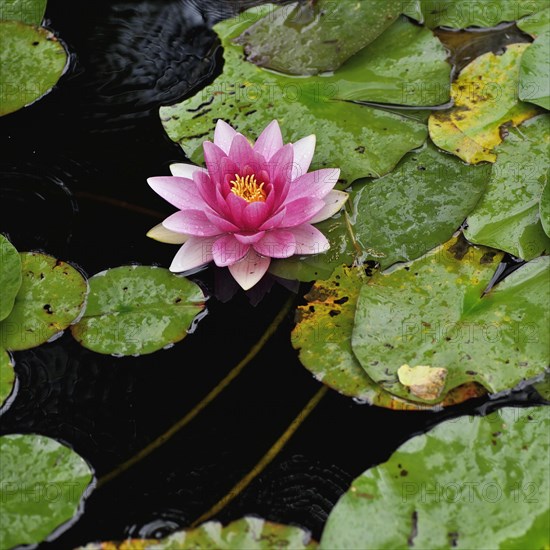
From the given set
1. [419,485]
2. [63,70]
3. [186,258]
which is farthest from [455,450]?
[63,70]

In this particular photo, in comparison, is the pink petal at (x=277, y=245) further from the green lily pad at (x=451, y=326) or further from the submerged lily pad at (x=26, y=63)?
the submerged lily pad at (x=26, y=63)

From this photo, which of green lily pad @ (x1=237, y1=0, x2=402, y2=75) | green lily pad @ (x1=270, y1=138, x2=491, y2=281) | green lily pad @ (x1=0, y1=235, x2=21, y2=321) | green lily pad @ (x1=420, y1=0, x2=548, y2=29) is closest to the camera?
green lily pad @ (x1=0, y1=235, x2=21, y2=321)

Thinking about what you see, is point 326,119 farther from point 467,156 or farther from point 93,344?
point 93,344

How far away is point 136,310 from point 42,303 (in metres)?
0.36

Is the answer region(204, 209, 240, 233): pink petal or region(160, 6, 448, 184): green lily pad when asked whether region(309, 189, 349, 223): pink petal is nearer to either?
region(160, 6, 448, 184): green lily pad

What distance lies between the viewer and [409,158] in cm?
290

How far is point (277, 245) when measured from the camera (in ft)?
8.63

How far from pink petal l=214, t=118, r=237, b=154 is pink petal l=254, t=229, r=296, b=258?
430 millimetres

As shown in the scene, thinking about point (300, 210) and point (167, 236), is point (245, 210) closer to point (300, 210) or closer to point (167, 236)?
point (300, 210)

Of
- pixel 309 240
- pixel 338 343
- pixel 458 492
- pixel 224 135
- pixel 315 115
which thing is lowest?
pixel 458 492

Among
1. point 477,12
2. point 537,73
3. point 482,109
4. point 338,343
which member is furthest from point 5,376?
point 477,12

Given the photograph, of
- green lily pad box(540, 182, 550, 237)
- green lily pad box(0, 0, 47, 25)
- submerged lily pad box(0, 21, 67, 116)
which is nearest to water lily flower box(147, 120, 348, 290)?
green lily pad box(540, 182, 550, 237)

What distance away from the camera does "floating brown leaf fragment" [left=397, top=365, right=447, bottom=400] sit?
224 cm

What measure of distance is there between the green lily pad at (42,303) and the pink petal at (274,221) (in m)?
0.73
